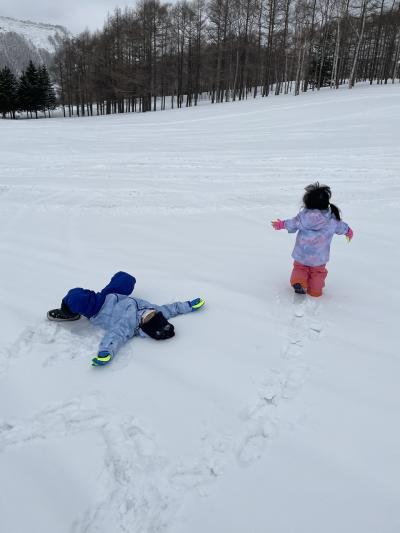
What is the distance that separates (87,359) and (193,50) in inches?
1613

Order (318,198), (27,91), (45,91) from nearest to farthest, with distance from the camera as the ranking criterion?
(318,198) < (27,91) < (45,91)

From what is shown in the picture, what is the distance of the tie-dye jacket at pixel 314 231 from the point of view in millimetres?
3562

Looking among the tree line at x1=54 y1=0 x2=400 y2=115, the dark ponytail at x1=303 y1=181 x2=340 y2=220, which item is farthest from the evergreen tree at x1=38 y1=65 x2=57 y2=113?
the dark ponytail at x1=303 y1=181 x2=340 y2=220

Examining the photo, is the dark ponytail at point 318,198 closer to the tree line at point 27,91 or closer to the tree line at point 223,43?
the tree line at point 223,43

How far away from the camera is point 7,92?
4294 centimetres

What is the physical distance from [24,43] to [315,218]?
200114 millimetres

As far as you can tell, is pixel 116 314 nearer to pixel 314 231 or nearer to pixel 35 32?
pixel 314 231

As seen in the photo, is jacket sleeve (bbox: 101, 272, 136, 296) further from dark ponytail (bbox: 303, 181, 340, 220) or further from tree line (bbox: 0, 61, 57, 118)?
tree line (bbox: 0, 61, 57, 118)

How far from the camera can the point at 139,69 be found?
114 ft

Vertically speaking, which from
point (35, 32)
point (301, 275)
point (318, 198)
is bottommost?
point (301, 275)

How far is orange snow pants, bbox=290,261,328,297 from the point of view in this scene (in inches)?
145

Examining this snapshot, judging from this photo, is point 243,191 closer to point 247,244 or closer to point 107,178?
point 247,244

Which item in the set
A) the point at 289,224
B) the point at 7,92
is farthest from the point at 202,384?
the point at 7,92

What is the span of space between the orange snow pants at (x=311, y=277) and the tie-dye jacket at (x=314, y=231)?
8 cm
